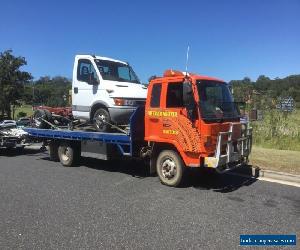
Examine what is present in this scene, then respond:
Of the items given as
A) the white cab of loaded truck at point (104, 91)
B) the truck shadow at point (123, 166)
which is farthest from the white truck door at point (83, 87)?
the truck shadow at point (123, 166)

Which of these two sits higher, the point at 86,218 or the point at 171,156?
the point at 171,156

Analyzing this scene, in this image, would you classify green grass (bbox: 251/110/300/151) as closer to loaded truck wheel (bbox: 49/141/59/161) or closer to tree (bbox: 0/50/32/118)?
loaded truck wheel (bbox: 49/141/59/161)

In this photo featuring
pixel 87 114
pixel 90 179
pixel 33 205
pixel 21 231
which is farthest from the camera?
pixel 87 114

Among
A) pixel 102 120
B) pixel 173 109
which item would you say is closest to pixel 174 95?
pixel 173 109

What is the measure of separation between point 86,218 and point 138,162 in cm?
551

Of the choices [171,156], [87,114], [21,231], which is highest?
[87,114]

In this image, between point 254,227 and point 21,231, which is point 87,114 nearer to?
point 21,231

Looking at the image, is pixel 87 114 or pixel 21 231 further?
pixel 87 114

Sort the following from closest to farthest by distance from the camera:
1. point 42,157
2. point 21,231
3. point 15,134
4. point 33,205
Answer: point 21,231, point 33,205, point 42,157, point 15,134

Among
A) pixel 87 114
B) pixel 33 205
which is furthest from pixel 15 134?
pixel 33 205

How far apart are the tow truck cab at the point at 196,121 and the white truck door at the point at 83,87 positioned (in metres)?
2.14

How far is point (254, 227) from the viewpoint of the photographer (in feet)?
20.2

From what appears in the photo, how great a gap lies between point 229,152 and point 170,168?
4.42 feet

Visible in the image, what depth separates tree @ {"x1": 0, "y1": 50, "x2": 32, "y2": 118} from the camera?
135 feet
